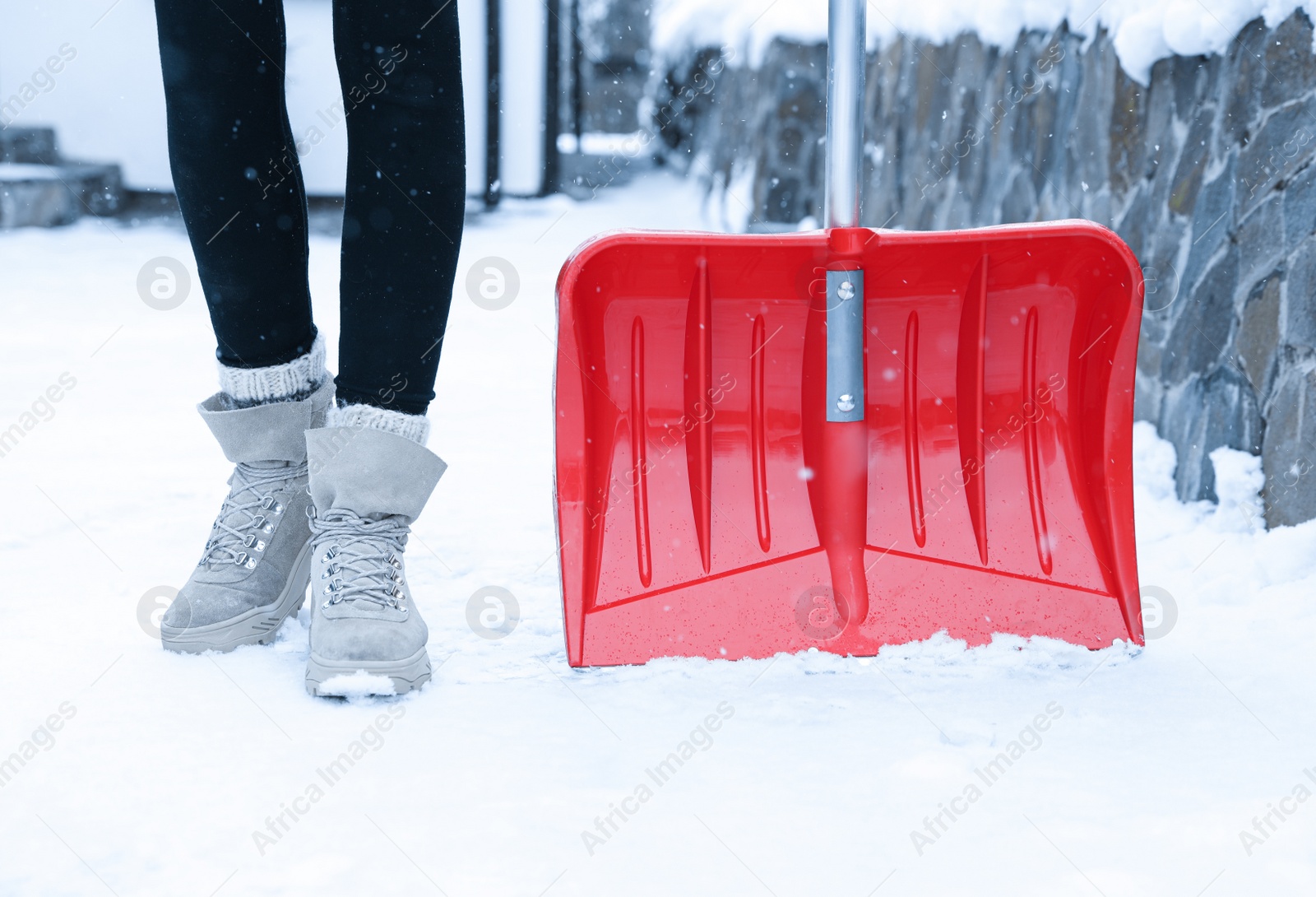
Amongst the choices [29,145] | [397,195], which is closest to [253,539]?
[397,195]

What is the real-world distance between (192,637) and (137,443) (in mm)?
978

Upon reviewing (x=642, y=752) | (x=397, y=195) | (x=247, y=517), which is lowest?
(x=642, y=752)

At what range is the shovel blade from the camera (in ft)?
3.19

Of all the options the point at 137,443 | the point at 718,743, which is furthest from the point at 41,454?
the point at 718,743

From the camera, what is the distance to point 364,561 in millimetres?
949

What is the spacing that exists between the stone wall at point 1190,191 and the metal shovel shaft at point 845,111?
1.97 feet

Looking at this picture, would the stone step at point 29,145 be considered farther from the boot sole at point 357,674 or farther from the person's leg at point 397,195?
the boot sole at point 357,674

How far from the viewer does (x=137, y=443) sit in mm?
1812

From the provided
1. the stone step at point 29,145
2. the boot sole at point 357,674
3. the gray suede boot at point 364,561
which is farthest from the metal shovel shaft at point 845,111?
the stone step at point 29,145

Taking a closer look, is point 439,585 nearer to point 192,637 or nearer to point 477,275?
point 192,637

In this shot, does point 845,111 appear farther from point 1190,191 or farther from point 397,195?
point 1190,191

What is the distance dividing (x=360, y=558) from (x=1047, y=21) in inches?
69.1

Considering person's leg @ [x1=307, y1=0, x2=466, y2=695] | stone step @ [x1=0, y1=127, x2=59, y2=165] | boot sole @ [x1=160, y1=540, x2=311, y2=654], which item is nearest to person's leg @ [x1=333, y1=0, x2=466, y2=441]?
person's leg @ [x1=307, y1=0, x2=466, y2=695]

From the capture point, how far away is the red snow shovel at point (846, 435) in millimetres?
973
